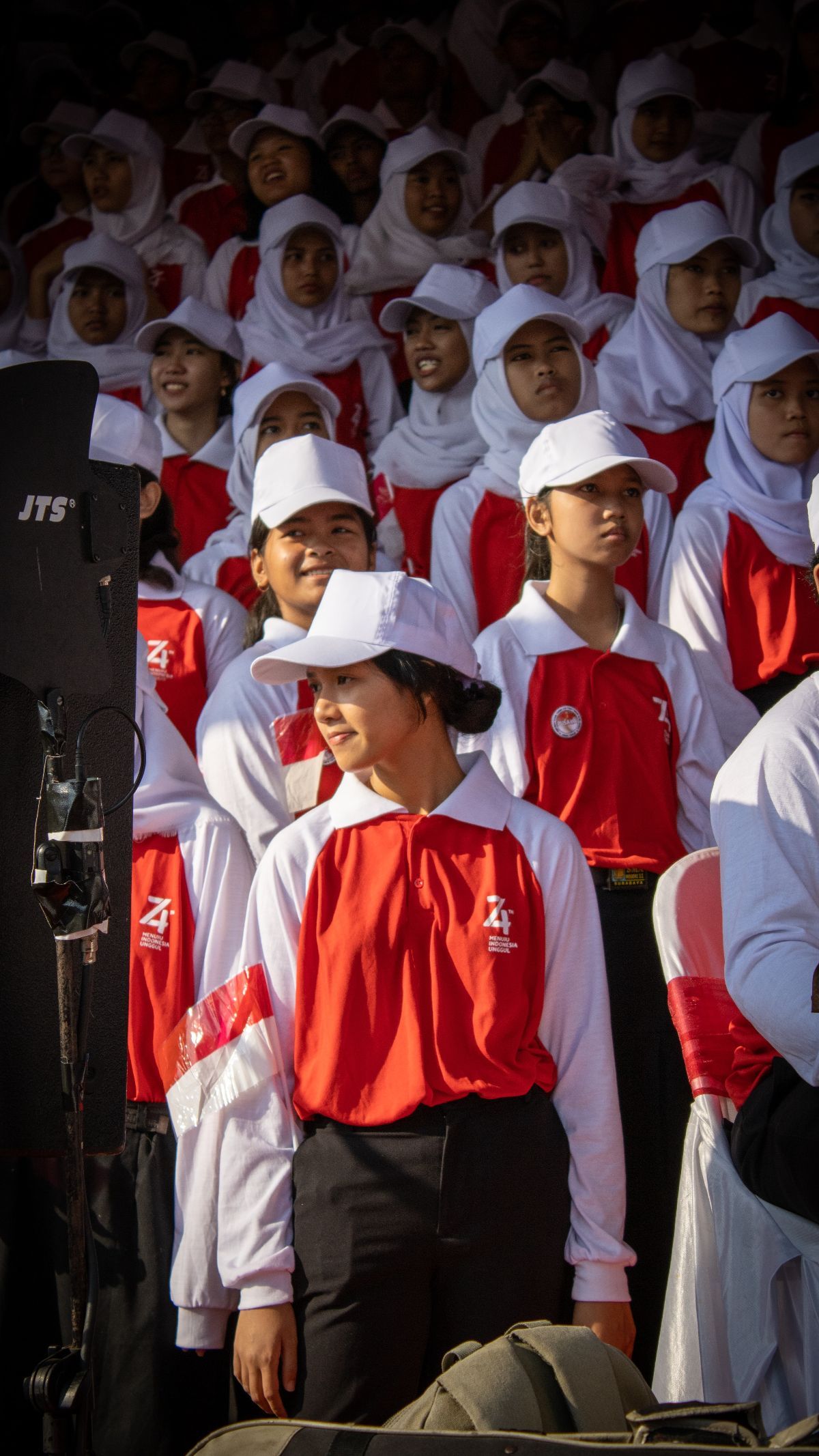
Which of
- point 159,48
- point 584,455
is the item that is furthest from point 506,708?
point 159,48

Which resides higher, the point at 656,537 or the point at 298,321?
the point at 298,321

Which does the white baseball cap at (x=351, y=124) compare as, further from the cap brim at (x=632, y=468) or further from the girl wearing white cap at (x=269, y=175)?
the cap brim at (x=632, y=468)

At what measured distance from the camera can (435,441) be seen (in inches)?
204

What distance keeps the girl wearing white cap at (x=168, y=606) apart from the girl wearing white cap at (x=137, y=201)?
2.76 m

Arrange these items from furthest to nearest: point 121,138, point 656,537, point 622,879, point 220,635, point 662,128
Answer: point 121,138 → point 662,128 → point 656,537 → point 220,635 → point 622,879

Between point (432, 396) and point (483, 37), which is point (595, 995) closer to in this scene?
point (432, 396)

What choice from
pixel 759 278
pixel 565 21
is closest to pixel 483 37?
pixel 565 21

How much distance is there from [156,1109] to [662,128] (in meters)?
4.57

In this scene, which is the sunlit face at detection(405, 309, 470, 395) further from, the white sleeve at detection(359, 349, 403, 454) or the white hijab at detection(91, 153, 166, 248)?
the white hijab at detection(91, 153, 166, 248)

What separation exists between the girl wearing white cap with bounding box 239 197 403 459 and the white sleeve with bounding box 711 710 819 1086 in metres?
3.71

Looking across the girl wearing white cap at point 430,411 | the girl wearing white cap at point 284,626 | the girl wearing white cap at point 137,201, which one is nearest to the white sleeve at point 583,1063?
the girl wearing white cap at point 284,626

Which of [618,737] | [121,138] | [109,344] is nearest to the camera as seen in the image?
[618,737]

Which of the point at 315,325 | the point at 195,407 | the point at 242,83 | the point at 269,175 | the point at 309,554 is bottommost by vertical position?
the point at 309,554

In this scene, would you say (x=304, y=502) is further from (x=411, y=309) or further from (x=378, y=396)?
(x=378, y=396)
